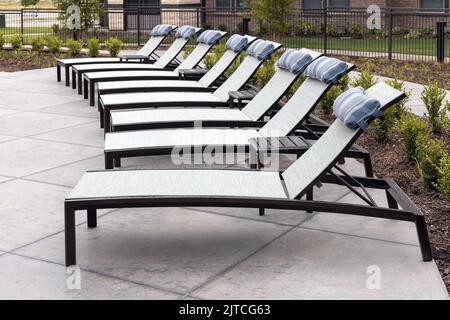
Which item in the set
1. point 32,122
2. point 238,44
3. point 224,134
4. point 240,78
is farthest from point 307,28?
point 224,134

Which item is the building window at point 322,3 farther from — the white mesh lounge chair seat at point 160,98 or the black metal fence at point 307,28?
the white mesh lounge chair seat at point 160,98

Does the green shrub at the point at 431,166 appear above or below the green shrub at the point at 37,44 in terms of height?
below

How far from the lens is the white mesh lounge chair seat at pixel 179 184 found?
20.1ft

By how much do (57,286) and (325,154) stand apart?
2.42m

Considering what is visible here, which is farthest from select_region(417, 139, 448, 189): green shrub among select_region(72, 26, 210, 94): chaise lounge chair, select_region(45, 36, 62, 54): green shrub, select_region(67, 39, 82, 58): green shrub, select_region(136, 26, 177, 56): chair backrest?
select_region(45, 36, 62, 54): green shrub

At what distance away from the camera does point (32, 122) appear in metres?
12.4

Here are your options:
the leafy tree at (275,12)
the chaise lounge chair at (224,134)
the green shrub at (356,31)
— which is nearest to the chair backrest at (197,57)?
the chaise lounge chair at (224,134)

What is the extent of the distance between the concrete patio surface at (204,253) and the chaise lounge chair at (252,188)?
0.28m

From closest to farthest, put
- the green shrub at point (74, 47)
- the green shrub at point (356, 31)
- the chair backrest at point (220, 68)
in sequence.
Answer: the chair backrest at point (220, 68) → the green shrub at point (74, 47) → the green shrub at point (356, 31)

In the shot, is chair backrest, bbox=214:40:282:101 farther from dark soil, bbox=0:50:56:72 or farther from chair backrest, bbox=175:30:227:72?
dark soil, bbox=0:50:56:72

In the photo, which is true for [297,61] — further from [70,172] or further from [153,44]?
[153,44]

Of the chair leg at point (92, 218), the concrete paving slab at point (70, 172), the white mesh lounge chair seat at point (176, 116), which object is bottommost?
the chair leg at point (92, 218)

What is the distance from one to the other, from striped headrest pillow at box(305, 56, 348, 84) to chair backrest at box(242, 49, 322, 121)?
118 cm

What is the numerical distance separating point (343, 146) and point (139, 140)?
2494mm
